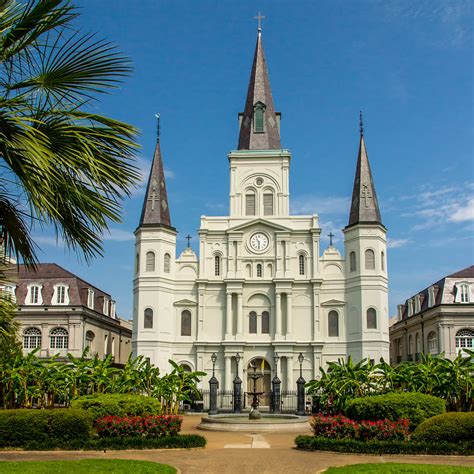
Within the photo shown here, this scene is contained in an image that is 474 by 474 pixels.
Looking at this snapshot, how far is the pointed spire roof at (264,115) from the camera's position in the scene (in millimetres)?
58844

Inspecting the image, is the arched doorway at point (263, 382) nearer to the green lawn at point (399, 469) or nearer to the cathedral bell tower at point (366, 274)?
the cathedral bell tower at point (366, 274)

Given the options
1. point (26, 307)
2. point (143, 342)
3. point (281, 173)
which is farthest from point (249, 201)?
point (26, 307)

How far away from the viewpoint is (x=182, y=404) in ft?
162

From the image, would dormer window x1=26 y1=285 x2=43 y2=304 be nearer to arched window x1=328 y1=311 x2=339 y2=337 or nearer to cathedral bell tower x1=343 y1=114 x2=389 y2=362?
arched window x1=328 y1=311 x2=339 y2=337

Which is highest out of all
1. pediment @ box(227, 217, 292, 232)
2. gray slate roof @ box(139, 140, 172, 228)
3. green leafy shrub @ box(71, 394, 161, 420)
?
gray slate roof @ box(139, 140, 172, 228)

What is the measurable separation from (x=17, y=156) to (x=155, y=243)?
45.5 meters

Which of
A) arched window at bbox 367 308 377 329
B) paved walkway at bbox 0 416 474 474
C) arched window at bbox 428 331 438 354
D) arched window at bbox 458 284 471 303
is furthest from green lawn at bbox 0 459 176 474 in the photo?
arched window at bbox 428 331 438 354

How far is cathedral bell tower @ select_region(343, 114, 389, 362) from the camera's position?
50969 mm

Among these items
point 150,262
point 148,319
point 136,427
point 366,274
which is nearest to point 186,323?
point 148,319

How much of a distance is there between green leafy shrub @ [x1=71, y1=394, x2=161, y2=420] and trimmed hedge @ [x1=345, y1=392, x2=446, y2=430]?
293 inches

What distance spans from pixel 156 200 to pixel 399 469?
138 ft

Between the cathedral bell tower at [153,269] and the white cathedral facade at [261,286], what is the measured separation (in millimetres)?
81

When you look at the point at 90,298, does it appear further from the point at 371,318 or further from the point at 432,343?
the point at 432,343

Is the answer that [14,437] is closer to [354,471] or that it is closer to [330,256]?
[354,471]
